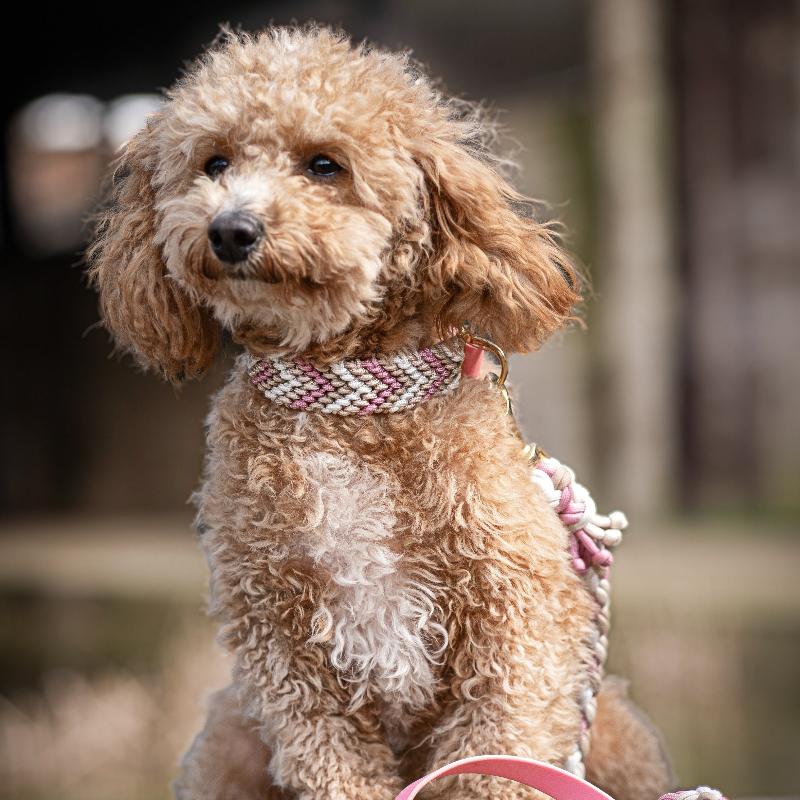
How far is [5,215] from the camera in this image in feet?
12.3

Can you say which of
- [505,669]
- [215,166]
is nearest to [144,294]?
[215,166]

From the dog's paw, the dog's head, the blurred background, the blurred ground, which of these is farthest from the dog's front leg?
the blurred background

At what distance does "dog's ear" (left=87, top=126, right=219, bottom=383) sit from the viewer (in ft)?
3.72

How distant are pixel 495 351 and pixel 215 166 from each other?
331mm

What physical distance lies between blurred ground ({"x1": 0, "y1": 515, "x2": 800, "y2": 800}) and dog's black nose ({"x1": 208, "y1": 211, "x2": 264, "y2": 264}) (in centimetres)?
103

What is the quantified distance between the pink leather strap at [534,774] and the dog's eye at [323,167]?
55 cm

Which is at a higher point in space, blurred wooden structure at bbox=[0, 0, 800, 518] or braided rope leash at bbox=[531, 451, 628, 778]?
blurred wooden structure at bbox=[0, 0, 800, 518]

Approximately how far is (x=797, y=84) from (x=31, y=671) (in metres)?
2.85

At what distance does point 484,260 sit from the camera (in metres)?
1.08

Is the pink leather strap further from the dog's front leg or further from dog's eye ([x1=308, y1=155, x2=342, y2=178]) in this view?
dog's eye ([x1=308, y1=155, x2=342, y2=178])

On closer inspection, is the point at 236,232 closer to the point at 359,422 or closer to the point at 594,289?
the point at 359,422

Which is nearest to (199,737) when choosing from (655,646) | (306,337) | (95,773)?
(306,337)

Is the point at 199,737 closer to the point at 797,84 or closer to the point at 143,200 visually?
the point at 143,200

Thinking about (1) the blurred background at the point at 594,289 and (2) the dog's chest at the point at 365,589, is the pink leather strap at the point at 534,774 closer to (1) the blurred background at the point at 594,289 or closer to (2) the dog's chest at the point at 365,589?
(2) the dog's chest at the point at 365,589
